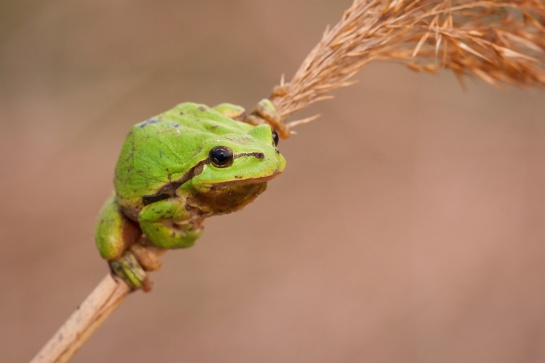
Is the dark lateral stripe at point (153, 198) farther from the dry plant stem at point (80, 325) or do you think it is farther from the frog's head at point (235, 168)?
the dry plant stem at point (80, 325)

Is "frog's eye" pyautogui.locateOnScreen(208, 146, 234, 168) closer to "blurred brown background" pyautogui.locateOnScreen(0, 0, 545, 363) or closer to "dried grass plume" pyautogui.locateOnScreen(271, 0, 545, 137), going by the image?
"dried grass plume" pyautogui.locateOnScreen(271, 0, 545, 137)

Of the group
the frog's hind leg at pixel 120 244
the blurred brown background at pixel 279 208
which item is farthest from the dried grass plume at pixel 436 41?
the blurred brown background at pixel 279 208

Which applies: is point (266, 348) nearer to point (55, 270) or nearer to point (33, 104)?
point (55, 270)

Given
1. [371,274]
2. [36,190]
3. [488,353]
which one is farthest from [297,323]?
[36,190]

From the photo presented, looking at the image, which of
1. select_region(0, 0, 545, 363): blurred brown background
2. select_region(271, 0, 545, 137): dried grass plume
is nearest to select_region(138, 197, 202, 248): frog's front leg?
select_region(271, 0, 545, 137): dried grass plume

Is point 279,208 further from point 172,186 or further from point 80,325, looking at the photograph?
point 80,325

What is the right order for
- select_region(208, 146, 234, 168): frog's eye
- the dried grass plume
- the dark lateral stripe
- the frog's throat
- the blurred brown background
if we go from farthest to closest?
the blurred brown background → the dark lateral stripe → the frog's throat → select_region(208, 146, 234, 168): frog's eye → the dried grass plume

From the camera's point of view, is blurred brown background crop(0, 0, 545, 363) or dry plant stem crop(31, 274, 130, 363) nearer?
dry plant stem crop(31, 274, 130, 363)
